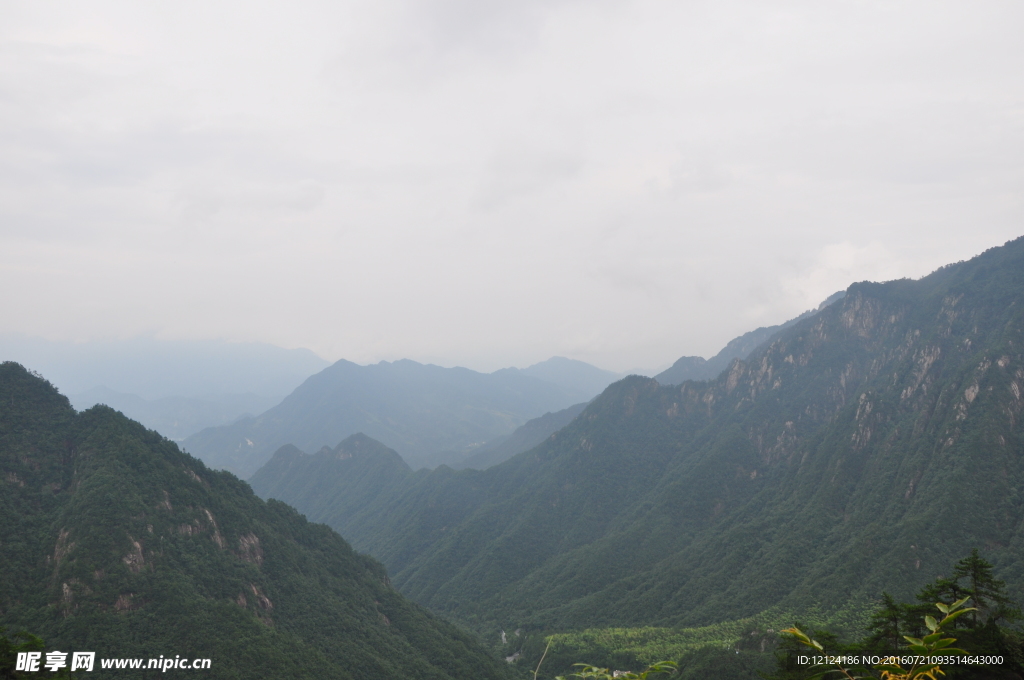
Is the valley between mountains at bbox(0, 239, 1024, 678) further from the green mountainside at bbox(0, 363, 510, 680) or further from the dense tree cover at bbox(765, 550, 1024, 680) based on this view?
the dense tree cover at bbox(765, 550, 1024, 680)

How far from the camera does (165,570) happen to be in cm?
9319

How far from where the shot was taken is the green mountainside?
3204 inches

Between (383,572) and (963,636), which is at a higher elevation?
(963,636)

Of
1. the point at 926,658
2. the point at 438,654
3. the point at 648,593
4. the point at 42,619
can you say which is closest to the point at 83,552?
the point at 42,619

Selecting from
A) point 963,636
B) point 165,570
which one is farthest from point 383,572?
point 963,636

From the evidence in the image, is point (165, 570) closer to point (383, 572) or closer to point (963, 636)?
point (383, 572)

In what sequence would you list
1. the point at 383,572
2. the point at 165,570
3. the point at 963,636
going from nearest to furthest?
the point at 963,636 → the point at 165,570 → the point at 383,572

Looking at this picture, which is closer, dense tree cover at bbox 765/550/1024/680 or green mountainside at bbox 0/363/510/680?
dense tree cover at bbox 765/550/1024/680

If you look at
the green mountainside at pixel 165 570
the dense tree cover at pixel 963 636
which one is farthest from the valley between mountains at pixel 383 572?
the dense tree cover at pixel 963 636

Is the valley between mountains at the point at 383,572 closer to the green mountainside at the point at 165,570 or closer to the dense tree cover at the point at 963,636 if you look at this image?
the green mountainside at the point at 165,570

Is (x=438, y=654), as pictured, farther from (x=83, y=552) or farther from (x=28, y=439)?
(x=28, y=439)

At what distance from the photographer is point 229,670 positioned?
8262cm

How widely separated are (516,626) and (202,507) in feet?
382

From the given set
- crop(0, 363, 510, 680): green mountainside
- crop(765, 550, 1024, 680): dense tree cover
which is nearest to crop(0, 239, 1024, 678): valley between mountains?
crop(0, 363, 510, 680): green mountainside
